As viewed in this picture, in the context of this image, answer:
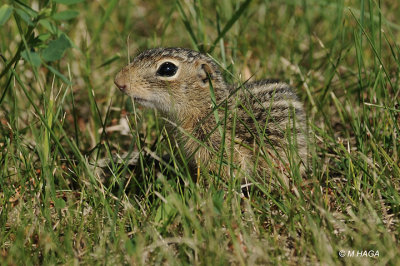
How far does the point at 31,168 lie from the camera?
358 cm

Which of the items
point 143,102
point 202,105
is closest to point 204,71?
point 202,105

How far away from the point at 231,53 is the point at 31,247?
306 cm

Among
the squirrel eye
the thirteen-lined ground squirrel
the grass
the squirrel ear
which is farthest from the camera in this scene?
the squirrel ear

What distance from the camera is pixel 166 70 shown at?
161 inches

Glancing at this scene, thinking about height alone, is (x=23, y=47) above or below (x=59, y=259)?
above

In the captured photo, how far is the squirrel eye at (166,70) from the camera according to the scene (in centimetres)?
409

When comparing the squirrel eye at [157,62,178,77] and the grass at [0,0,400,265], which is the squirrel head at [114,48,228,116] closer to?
the squirrel eye at [157,62,178,77]

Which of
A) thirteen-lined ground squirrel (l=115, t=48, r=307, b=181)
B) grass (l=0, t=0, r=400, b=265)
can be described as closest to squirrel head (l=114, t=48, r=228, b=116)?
thirteen-lined ground squirrel (l=115, t=48, r=307, b=181)

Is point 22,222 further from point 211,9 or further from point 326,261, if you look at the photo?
point 211,9

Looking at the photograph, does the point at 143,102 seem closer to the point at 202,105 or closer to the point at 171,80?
the point at 171,80

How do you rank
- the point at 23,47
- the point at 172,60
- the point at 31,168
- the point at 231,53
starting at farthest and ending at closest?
the point at 231,53
the point at 172,60
the point at 31,168
the point at 23,47

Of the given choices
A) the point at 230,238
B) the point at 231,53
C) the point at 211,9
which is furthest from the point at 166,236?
the point at 211,9

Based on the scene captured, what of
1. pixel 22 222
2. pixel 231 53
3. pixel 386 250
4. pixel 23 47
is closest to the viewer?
pixel 386 250

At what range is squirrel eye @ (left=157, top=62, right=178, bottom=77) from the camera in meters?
4.09
